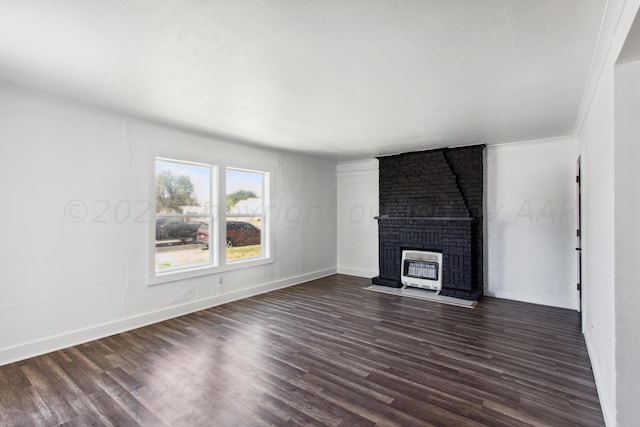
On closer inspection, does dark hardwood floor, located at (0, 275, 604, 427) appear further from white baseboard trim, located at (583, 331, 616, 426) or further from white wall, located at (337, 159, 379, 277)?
white wall, located at (337, 159, 379, 277)

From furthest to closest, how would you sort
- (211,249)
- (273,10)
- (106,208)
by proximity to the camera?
1. (211,249)
2. (106,208)
3. (273,10)

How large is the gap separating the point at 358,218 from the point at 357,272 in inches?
47.7

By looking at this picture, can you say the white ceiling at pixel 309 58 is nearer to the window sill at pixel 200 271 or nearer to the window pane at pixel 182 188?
the window pane at pixel 182 188

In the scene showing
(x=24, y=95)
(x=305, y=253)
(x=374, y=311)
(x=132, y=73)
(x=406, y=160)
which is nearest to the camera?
(x=132, y=73)

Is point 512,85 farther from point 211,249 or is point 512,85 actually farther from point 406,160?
point 211,249

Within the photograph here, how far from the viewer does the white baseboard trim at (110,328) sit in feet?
9.92

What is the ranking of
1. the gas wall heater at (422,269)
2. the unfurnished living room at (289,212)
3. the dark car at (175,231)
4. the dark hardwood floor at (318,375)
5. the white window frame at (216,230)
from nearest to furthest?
the unfurnished living room at (289,212)
the dark hardwood floor at (318,375)
the white window frame at (216,230)
the dark car at (175,231)
the gas wall heater at (422,269)

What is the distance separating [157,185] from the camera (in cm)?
420

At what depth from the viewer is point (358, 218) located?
7008 mm

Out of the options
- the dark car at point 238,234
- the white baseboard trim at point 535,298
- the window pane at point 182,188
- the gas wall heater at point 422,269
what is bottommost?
the white baseboard trim at point 535,298

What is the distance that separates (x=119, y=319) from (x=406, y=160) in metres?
5.19

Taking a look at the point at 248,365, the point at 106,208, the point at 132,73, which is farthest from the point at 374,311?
the point at 132,73

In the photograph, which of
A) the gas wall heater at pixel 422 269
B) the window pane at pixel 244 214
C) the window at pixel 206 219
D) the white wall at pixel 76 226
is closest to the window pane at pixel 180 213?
the window at pixel 206 219

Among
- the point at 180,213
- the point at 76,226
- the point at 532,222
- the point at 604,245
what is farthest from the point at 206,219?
the point at 532,222
